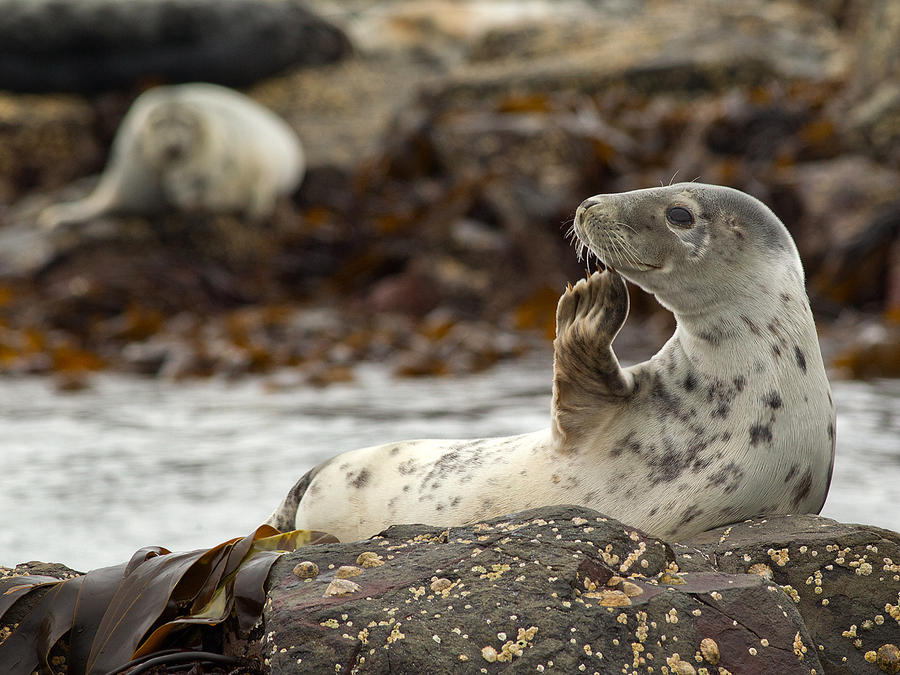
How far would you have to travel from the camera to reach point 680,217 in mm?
2398

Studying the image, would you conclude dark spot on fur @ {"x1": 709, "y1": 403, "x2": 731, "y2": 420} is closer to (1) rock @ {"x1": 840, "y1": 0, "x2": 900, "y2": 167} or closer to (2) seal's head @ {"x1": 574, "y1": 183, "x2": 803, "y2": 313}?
(2) seal's head @ {"x1": 574, "y1": 183, "x2": 803, "y2": 313}

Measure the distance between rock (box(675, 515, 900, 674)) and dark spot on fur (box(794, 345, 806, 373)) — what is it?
14.5 inches

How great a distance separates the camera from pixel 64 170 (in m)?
11.9

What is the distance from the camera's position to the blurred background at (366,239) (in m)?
4.35

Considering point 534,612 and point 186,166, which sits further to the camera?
point 186,166

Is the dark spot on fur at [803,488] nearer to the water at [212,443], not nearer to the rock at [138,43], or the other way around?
the water at [212,443]

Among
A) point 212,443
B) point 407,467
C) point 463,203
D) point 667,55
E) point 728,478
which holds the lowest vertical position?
point 212,443

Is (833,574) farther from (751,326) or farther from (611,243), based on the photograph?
(611,243)

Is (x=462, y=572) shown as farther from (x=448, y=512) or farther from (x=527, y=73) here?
(x=527, y=73)

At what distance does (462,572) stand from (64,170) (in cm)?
1102

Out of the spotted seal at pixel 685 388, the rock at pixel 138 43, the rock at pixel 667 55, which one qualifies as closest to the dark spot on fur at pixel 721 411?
the spotted seal at pixel 685 388

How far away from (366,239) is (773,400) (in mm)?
7062

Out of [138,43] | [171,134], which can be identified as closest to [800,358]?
[171,134]

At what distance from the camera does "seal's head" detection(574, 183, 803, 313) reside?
2371 mm
